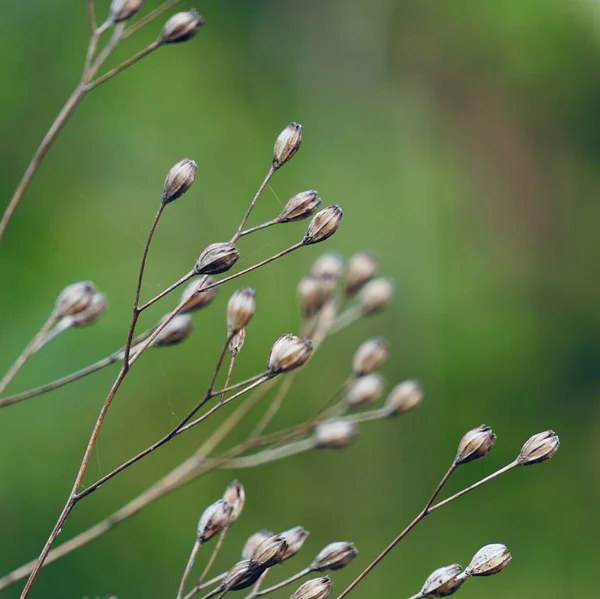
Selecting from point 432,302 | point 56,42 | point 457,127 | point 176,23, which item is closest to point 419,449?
point 432,302

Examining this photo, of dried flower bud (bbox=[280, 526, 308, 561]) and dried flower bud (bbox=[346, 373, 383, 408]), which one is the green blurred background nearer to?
dried flower bud (bbox=[346, 373, 383, 408])

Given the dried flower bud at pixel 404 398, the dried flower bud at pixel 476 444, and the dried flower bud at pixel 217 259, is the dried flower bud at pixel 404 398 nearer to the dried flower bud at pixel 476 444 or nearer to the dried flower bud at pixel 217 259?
the dried flower bud at pixel 476 444

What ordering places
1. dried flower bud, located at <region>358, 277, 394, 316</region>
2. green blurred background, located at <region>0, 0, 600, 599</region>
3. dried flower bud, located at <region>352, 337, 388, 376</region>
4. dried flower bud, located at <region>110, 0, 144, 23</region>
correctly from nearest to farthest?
dried flower bud, located at <region>110, 0, 144, 23</region> < dried flower bud, located at <region>352, 337, 388, 376</region> < dried flower bud, located at <region>358, 277, 394, 316</region> < green blurred background, located at <region>0, 0, 600, 599</region>

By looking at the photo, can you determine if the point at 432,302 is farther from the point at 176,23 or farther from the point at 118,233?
the point at 176,23

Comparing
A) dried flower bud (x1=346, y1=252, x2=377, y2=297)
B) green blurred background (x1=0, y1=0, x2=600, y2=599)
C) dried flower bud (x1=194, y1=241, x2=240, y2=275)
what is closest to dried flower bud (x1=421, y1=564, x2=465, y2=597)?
dried flower bud (x1=194, y1=241, x2=240, y2=275)

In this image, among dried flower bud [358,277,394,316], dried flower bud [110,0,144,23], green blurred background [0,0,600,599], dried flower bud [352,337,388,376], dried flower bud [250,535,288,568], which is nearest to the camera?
dried flower bud [250,535,288,568]

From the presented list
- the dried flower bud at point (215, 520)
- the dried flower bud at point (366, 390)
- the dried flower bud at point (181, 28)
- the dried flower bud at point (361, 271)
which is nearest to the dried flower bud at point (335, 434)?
the dried flower bud at point (366, 390)

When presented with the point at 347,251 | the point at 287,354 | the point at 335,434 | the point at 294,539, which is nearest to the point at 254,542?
the point at 294,539

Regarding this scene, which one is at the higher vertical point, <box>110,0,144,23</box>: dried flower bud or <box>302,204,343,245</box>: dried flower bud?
<box>110,0,144,23</box>: dried flower bud
